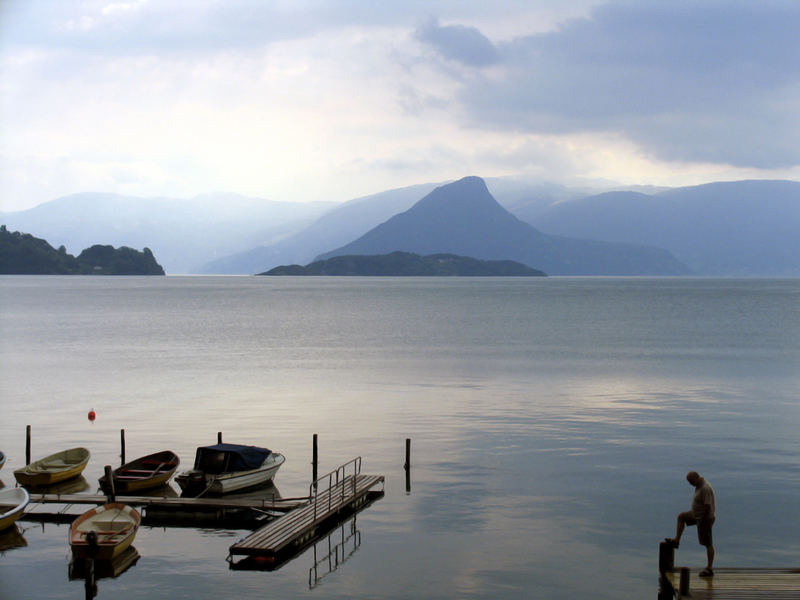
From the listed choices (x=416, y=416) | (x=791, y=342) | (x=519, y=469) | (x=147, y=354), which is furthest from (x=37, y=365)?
(x=791, y=342)

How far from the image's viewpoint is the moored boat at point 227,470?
3444 cm

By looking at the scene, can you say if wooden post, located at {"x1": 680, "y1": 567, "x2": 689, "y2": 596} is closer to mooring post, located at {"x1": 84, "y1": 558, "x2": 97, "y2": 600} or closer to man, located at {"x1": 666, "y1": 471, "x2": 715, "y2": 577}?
man, located at {"x1": 666, "y1": 471, "x2": 715, "y2": 577}

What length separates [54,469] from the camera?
36219 mm

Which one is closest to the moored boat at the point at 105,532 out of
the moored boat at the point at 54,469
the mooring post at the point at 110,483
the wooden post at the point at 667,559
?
the mooring post at the point at 110,483

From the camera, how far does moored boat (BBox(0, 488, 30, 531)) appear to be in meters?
29.5

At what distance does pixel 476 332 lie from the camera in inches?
4747

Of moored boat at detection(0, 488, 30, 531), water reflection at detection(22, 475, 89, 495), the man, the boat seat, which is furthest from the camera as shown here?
water reflection at detection(22, 475, 89, 495)

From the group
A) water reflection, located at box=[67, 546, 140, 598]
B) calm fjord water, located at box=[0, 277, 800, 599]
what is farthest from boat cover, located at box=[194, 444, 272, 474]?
water reflection, located at box=[67, 546, 140, 598]

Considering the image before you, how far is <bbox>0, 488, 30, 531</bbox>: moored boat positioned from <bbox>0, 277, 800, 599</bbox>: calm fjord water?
3.08 ft

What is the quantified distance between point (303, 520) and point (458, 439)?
15998 millimetres

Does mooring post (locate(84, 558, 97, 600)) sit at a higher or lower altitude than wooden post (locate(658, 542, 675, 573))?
lower

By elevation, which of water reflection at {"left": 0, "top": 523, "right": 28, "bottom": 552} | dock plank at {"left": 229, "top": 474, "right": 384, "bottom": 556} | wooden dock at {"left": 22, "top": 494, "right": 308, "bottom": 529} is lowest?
water reflection at {"left": 0, "top": 523, "right": 28, "bottom": 552}

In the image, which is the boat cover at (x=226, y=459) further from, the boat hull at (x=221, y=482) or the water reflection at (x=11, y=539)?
the water reflection at (x=11, y=539)

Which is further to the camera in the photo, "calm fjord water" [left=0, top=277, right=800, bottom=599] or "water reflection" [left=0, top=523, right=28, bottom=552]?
"water reflection" [left=0, top=523, right=28, bottom=552]
